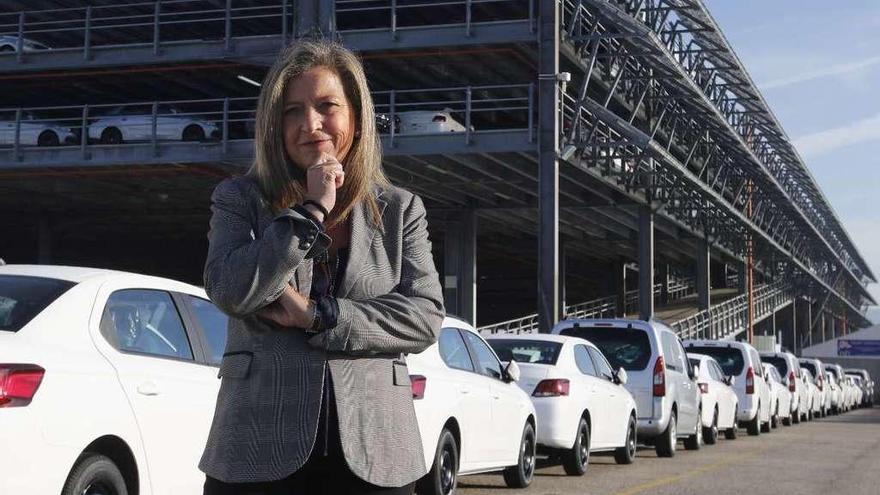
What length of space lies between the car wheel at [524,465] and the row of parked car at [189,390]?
0.07ft

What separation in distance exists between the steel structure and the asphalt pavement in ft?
42.2

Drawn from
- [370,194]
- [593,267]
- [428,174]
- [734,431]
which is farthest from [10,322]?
[593,267]

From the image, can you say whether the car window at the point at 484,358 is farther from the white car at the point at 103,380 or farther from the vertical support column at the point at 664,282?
the vertical support column at the point at 664,282

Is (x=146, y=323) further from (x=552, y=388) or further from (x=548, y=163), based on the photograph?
(x=548, y=163)

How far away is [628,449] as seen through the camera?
55.5ft

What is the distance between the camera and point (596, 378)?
15.5 meters

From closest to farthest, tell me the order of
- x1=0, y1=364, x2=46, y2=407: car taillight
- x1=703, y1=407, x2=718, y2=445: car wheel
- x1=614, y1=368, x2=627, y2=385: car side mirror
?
x1=0, y1=364, x2=46, y2=407: car taillight < x1=614, y1=368, x2=627, y2=385: car side mirror < x1=703, y1=407, x2=718, y2=445: car wheel

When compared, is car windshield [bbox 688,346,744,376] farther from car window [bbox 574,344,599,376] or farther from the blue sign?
the blue sign

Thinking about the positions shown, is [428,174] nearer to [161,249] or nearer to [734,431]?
[734,431]

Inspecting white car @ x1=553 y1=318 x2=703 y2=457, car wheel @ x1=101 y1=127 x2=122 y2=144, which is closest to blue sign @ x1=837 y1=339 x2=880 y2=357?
car wheel @ x1=101 y1=127 x2=122 y2=144

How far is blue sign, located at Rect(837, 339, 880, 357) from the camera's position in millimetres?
85688

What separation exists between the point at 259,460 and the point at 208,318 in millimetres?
5136

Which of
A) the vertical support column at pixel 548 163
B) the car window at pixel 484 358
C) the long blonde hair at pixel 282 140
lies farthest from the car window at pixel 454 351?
the vertical support column at pixel 548 163

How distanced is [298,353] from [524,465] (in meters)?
10.3
